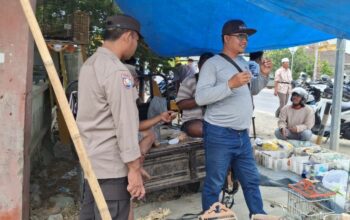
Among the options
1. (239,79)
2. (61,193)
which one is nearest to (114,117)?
(239,79)

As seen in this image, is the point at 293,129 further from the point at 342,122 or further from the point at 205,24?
the point at 205,24

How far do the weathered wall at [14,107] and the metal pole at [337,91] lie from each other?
4269 millimetres

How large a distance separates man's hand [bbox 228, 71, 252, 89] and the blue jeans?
0.45 m

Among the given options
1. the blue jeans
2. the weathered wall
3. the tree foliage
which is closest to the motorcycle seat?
the tree foliage

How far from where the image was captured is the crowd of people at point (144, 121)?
233 cm

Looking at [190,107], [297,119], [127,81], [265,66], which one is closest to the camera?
[127,81]

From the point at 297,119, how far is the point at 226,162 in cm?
374

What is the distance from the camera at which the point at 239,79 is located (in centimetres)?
317

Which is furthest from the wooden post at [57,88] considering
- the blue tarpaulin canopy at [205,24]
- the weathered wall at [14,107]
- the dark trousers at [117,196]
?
the blue tarpaulin canopy at [205,24]

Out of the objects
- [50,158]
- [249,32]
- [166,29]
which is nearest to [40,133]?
[50,158]

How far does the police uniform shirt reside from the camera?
2.28 metres

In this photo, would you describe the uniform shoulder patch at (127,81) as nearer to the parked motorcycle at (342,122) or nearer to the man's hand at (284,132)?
the man's hand at (284,132)

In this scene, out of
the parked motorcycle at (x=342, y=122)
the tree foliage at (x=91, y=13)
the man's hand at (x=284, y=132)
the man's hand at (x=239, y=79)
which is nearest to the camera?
the man's hand at (x=239, y=79)

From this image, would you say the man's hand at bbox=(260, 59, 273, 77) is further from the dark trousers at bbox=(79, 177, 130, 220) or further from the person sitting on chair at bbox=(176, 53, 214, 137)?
the dark trousers at bbox=(79, 177, 130, 220)
